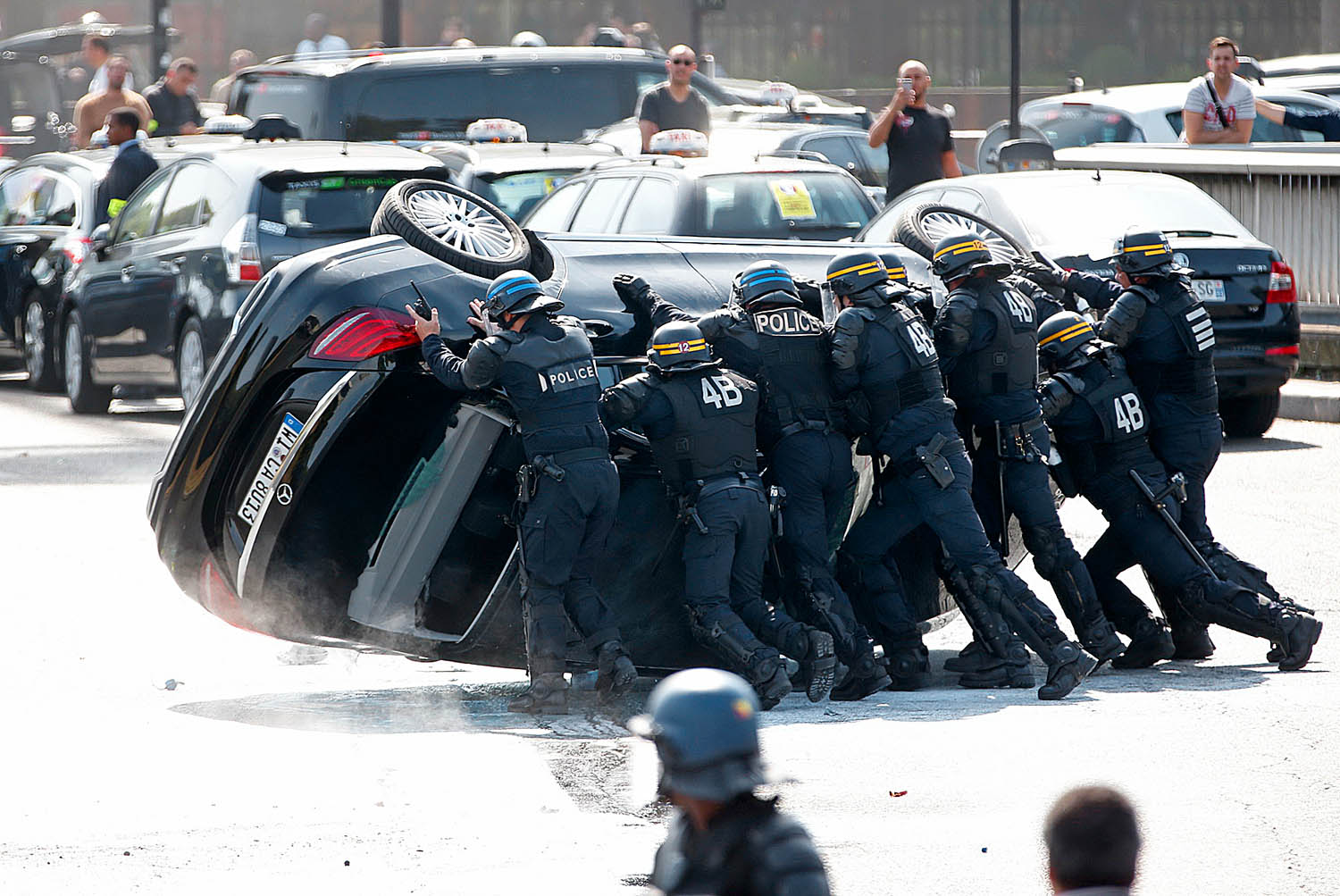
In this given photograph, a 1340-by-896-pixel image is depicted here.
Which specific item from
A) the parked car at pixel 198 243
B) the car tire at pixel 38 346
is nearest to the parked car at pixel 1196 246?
the parked car at pixel 198 243

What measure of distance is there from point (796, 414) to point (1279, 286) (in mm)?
6263

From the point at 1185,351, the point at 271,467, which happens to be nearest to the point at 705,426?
the point at 271,467

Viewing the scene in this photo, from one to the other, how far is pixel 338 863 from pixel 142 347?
881 centimetres

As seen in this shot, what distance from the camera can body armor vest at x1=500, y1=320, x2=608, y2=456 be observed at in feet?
22.9

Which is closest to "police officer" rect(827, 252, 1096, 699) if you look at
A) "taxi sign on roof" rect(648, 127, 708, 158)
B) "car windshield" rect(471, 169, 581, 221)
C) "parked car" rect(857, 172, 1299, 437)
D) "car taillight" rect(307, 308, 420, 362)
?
"car taillight" rect(307, 308, 420, 362)

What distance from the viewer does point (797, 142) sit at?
18.0m

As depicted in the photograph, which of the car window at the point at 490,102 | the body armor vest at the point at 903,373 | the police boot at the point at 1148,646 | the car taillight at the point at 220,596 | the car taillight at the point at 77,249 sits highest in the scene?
the car window at the point at 490,102

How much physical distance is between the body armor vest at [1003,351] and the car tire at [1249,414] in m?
5.46

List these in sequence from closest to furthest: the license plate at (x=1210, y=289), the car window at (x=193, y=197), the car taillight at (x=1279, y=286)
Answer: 1. the license plate at (x=1210, y=289)
2. the car taillight at (x=1279, y=286)
3. the car window at (x=193, y=197)

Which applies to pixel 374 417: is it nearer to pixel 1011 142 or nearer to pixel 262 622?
pixel 262 622

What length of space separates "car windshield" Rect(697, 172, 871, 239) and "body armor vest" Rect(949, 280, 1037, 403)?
502 cm

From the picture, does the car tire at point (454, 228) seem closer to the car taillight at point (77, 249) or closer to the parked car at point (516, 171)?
the parked car at point (516, 171)

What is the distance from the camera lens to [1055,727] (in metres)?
6.86

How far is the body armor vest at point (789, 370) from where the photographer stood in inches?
301
